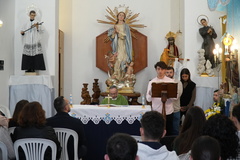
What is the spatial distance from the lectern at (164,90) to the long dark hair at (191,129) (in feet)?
7.60

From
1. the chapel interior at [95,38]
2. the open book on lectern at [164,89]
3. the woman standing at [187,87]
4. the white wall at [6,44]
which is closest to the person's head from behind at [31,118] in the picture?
the open book on lectern at [164,89]

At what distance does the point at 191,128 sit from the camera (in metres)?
3.59

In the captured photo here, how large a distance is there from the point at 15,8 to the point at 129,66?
3354 millimetres

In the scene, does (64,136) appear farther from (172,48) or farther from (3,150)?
(172,48)

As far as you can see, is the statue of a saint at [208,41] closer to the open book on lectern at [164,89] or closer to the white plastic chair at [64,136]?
the open book on lectern at [164,89]

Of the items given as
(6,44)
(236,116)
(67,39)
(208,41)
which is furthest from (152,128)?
(67,39)

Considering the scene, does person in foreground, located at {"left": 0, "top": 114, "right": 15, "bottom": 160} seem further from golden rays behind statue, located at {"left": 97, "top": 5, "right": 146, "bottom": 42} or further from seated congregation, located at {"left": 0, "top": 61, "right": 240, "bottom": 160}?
golden rays behind statue, located at {"left": 97, "top": 5, "right": 146, "bottom": 42}

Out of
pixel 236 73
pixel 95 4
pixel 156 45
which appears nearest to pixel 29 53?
pixel 95 4

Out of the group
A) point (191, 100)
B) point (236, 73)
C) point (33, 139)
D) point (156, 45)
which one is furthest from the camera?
point (156, 45)

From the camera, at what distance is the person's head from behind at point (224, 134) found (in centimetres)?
290

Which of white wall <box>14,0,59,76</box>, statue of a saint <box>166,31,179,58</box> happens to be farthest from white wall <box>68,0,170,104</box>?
white wall <box>14,0,59,76</box>

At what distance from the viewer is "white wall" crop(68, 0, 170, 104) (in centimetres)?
1163

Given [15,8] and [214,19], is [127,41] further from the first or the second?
[15,8]

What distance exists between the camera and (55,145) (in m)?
3.93
